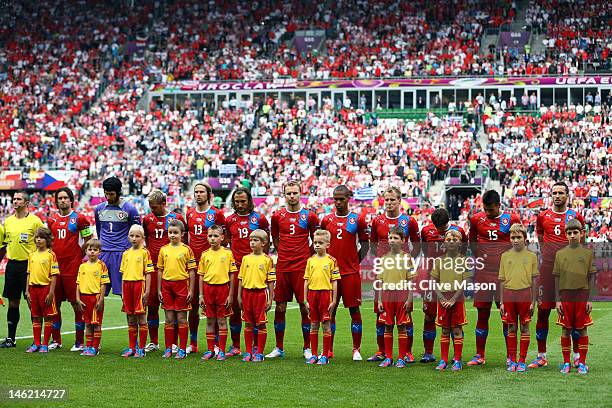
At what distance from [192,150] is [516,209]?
13.7 meters

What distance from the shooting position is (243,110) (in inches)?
1645

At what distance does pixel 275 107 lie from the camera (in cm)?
4131

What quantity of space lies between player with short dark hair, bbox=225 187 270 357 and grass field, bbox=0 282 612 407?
49 cm

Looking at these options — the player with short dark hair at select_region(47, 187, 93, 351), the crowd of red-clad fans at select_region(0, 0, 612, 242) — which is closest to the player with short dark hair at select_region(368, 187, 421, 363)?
the player with short dark hair at select_region(47, 187, 93, 351)

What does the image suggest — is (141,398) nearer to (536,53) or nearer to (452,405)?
(452,405)

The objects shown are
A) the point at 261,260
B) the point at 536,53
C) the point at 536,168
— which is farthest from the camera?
the point at 536,53

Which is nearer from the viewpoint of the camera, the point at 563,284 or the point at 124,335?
the point at 563,284

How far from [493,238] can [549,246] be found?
653mm

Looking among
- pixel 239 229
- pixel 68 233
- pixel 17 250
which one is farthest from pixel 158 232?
pixel 17 250

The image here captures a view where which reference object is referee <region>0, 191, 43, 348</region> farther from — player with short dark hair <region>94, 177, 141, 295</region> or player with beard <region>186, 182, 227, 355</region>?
player with beard <region>186, 182, 227, 355</region>

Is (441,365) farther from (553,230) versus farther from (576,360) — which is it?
(553,230)

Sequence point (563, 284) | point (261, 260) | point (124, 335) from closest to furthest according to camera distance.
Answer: point (563, 284), point (261, 260), point (124, 335)

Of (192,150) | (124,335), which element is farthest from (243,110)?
(124,335)

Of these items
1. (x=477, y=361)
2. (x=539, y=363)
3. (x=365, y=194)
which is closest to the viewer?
(x=539, y=363)
